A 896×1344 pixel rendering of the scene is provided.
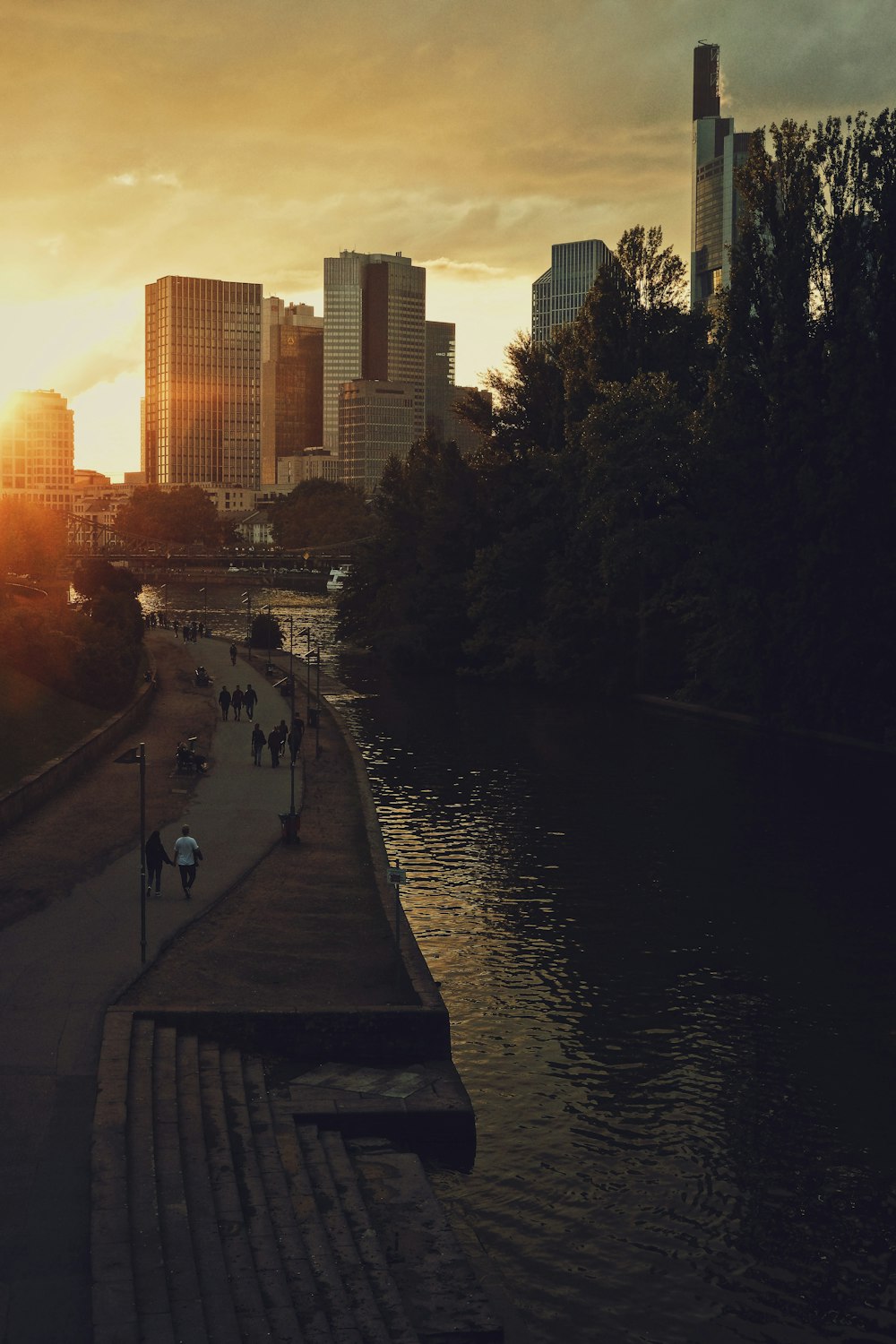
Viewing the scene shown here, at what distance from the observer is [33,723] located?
5012cm

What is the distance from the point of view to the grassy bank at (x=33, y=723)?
43.5 meters

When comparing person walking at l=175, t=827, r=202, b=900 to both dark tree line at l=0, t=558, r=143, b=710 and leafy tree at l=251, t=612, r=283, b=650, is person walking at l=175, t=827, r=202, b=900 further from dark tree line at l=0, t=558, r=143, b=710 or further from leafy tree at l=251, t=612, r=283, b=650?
leafy tree at l=251, t=612, r=283, b=650

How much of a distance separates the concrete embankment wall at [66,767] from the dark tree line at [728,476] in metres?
21.9

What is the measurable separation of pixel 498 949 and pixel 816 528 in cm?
2879

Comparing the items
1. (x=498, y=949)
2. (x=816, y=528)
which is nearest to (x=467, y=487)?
(x=816, y=528)

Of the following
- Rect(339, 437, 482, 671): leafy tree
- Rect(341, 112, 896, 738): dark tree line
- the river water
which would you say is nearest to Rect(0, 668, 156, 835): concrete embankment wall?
the river water

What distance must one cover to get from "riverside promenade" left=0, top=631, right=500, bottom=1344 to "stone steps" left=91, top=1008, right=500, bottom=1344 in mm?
37

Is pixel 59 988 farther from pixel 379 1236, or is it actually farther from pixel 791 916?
pixel 791 916

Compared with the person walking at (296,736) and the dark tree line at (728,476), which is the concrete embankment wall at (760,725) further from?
the person walking at (296,736)

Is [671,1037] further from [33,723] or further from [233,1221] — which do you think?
[33,723]

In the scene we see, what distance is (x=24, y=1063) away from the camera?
19375 millimetres

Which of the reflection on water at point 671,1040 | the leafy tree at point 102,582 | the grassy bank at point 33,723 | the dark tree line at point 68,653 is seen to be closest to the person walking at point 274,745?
the reflection on water at point 671,1040

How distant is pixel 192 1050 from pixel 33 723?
3160 centimetres

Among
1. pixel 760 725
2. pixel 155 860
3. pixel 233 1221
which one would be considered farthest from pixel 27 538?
pixel 233 1221
